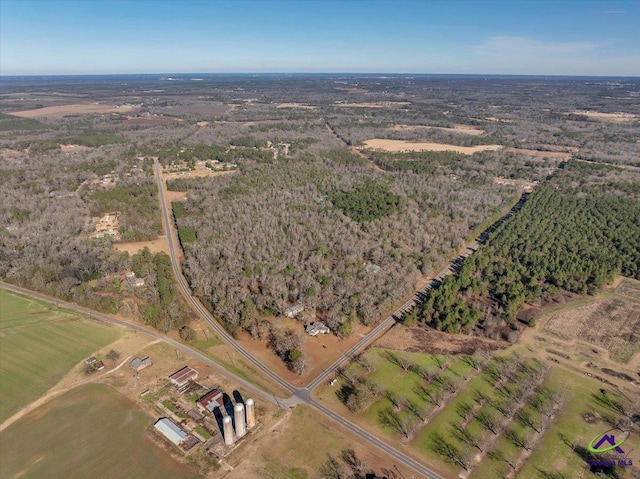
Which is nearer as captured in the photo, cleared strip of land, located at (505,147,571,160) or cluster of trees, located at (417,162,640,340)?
cluster of trees, located at (417,162,640,340)

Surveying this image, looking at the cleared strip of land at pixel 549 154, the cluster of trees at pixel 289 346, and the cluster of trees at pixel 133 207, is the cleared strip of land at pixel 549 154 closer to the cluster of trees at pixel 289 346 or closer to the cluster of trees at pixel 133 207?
the cluster of trees at pixel 133 207

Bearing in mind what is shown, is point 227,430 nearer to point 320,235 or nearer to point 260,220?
point 320,235

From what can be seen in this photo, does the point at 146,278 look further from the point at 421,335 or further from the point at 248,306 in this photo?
the point at 421,335

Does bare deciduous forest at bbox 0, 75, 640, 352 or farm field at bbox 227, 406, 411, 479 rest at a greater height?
bare deciduous forest at bbox 0, 75, 640, 352

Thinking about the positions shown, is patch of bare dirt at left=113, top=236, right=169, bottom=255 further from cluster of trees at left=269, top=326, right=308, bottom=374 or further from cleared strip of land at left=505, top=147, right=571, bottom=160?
cleared strip of land at left=505, top=147, right=571, bottom=160

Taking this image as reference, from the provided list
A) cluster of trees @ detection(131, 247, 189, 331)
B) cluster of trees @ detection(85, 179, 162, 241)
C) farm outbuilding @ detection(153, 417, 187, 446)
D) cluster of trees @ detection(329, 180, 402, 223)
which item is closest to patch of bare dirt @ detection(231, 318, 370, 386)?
cluster of trees @ detection(131, 247, 189, 331)

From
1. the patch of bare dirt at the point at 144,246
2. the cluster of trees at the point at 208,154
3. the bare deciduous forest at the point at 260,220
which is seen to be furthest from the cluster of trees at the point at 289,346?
the cluster of trees at the point at 208,154
